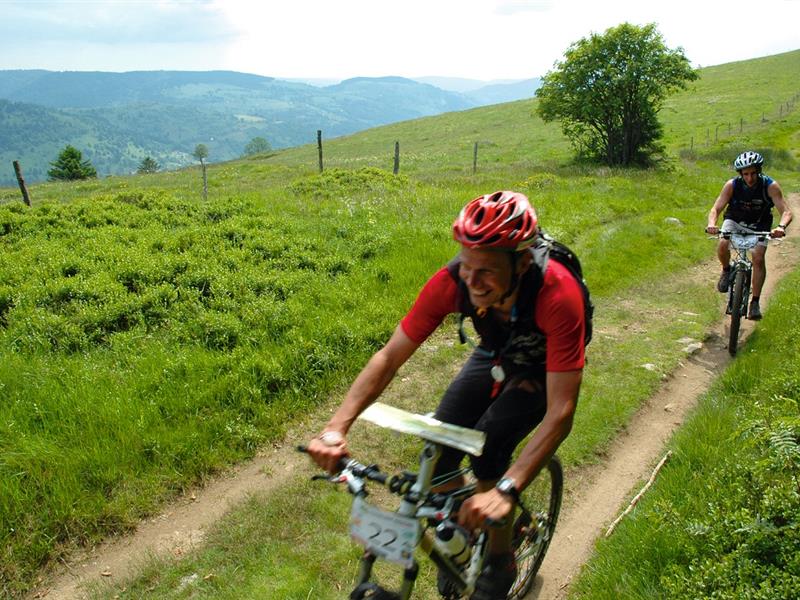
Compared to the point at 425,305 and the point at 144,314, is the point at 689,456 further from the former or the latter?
the point at 144,314

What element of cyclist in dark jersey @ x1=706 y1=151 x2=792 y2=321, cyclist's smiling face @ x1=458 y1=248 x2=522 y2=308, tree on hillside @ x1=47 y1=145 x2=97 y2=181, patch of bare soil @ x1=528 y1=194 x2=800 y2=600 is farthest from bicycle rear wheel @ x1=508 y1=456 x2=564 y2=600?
tree on hillside @ x1=47 y1=145 x2=97 y2=181

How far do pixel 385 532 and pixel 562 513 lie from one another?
3143 mm

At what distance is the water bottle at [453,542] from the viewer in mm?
2352

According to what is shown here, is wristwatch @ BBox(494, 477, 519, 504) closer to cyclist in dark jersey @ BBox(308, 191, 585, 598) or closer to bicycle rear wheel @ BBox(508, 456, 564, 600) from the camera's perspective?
cyclist in dark jersey @ BBox(308, 191, 585, 598)

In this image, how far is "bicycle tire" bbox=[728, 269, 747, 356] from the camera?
8.02 metres

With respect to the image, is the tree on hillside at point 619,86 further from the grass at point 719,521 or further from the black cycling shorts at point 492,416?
the black cycling shorts at point 492,416

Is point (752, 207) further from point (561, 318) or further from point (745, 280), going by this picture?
point (561, 318)

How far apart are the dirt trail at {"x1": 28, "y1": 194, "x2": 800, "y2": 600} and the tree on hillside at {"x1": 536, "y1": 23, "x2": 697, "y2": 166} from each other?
24.3 metres

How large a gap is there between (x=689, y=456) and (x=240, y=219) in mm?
10595

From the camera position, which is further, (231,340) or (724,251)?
(724,251)

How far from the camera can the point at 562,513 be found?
4.99 m

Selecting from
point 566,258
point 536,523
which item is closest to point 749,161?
point 566,258

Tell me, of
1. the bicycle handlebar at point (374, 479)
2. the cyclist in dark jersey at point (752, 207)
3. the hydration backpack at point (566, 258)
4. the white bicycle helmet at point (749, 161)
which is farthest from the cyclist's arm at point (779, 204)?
the bicycle handlebar at point (374, 479)

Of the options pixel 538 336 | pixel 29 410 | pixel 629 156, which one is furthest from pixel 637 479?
pixel 629 156
